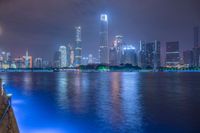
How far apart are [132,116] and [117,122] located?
3274 millimetres

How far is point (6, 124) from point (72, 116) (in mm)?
15670

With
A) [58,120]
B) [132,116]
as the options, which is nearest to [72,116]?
[58,120]

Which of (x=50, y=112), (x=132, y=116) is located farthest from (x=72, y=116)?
(x=132, y=116)

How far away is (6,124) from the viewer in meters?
8.59

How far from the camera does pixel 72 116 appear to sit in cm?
2400

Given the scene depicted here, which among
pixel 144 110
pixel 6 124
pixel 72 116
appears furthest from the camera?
pixel 144 110

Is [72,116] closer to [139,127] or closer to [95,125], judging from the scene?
[95,125]

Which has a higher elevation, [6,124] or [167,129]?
[6,124]

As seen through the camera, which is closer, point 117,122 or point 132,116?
point 117,122

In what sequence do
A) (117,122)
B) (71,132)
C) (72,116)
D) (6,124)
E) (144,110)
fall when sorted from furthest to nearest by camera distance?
1. (144,110)
2. (72,116)
3. (117,122)
4. (71,132)
5. (6,124)

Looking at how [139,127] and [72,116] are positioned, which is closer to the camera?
[139,127]

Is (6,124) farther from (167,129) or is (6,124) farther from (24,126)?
(167,129)

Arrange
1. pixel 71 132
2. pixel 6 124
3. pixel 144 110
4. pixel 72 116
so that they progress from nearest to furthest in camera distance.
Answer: pixel 6 124 → pixel 71 132 → pixel 72 116 → pixel 144 110

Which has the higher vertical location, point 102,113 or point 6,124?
point 6,124
